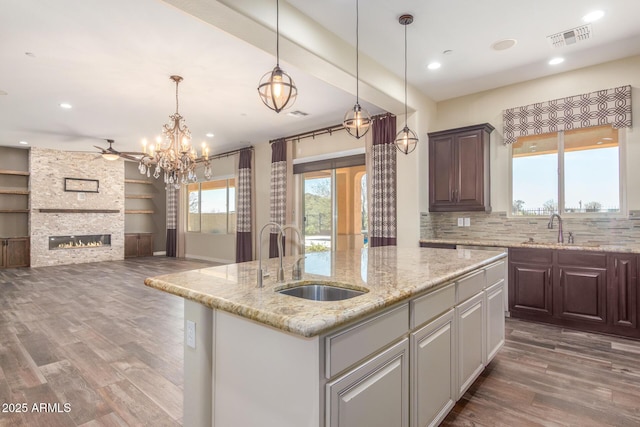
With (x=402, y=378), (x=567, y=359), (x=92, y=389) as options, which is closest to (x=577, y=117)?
(x=567, y=359)

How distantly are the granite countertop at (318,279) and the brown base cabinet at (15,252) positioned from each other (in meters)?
9.00

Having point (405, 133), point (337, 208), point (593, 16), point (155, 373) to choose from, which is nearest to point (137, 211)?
point (337, 208)

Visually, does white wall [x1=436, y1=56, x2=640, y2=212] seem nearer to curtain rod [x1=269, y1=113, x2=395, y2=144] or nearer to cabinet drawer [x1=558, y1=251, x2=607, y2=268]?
cabinet drawer [x1=558, y1=251, x2=607, y2=268]

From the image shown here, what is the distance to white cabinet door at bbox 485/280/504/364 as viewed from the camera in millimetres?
2646

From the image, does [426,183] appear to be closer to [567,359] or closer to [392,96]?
[392,96]

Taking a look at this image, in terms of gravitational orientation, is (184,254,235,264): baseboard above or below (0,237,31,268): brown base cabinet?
below

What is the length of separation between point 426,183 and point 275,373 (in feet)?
14.4

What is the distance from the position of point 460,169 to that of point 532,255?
1.48 metres

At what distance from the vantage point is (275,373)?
4.32ft

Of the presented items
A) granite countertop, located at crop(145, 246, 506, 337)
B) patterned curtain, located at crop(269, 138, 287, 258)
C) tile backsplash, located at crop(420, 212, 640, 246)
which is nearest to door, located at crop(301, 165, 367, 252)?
patterned curtain, located at crop(269, 138, 287, 258)

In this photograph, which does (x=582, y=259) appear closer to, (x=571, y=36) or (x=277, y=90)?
(x=571, y=36)

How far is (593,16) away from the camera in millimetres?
3145

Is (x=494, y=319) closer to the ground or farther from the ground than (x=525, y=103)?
closer to the ground

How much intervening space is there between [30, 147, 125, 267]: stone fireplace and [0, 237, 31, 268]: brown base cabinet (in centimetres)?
20
